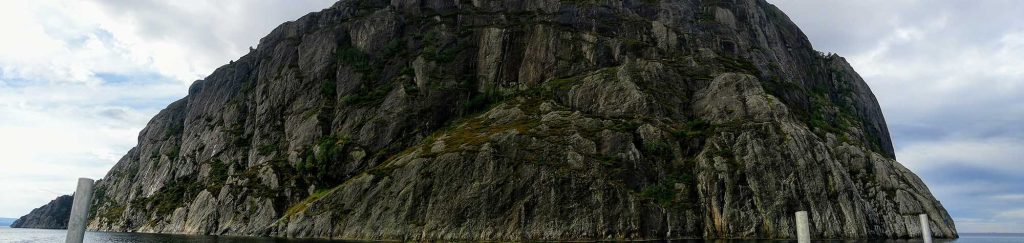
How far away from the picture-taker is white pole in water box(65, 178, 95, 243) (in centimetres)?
1373

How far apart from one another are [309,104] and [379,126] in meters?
37.3

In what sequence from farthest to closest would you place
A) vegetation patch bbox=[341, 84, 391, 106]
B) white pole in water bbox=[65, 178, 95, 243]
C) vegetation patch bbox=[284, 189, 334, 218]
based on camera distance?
vegetation patch bbox=[341, 84, 391, 106], vegetation patch bbox=[284, 189, 334, 218], white pole in water bbox=[65, 178, 95, 243]

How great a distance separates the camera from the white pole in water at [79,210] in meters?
13.7

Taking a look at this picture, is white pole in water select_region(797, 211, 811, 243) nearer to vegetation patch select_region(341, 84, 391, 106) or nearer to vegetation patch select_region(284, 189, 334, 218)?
vegetation patch select_region(284, 189, 334, 218)

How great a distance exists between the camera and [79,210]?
13766mm

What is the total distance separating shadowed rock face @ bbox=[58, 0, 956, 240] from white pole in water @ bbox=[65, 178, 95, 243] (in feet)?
331

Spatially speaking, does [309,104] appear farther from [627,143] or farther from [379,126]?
[627,143]

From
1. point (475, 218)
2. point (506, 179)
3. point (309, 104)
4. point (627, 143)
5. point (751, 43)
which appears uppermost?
point (751, 43)

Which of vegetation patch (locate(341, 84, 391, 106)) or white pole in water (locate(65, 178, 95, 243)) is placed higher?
vegetation patch (locate(341, 84, 391, 106))

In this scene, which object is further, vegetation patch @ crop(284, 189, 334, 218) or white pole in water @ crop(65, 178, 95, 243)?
vegetation patch @ crop(284, 189, 334, 218)

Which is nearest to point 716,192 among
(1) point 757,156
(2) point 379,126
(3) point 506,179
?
(1) point 757,156

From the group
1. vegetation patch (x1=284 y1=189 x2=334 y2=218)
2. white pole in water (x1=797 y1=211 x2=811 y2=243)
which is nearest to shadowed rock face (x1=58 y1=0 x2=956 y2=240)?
vegetation patch (x1=284 y1=189 x2=334 y2=218)

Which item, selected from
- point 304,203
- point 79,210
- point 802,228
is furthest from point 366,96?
point 802,228

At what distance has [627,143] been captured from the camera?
432 feet
